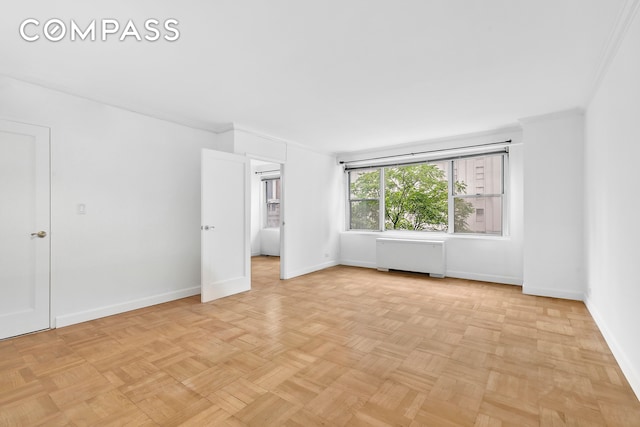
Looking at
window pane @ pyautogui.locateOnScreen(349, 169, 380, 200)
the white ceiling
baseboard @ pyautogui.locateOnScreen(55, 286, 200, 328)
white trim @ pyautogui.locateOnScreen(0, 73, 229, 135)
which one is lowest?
baseboard @ pyautogui.locateOnScreen(55, 286, 200, 328)

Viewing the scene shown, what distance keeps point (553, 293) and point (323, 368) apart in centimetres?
362

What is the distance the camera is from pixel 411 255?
553 cm

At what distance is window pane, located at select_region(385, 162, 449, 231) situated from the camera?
5.68 meters

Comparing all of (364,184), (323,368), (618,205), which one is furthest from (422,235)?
(323,368)

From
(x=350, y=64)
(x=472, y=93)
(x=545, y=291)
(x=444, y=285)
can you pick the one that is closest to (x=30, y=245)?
(x=350, y=64)

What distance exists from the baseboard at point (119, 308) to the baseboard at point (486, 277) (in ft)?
14.1

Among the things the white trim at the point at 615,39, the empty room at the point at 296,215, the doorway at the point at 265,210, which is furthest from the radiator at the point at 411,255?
the doorway at the point at 265,210

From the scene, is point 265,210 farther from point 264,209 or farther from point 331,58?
point 331,58

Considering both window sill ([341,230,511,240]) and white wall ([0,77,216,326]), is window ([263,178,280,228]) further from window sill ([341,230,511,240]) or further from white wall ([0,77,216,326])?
white wall ([0,77,216,326])

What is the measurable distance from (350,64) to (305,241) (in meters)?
3.71

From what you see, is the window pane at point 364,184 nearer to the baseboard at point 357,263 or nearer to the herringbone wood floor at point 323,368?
the baseboard at point 357,263

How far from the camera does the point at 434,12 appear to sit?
6.30 feet

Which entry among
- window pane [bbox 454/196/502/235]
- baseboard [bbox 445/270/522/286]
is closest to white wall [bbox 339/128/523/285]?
baseboard [bbox 445/270/522/286]

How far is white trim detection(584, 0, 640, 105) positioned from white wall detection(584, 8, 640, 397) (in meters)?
0.05
